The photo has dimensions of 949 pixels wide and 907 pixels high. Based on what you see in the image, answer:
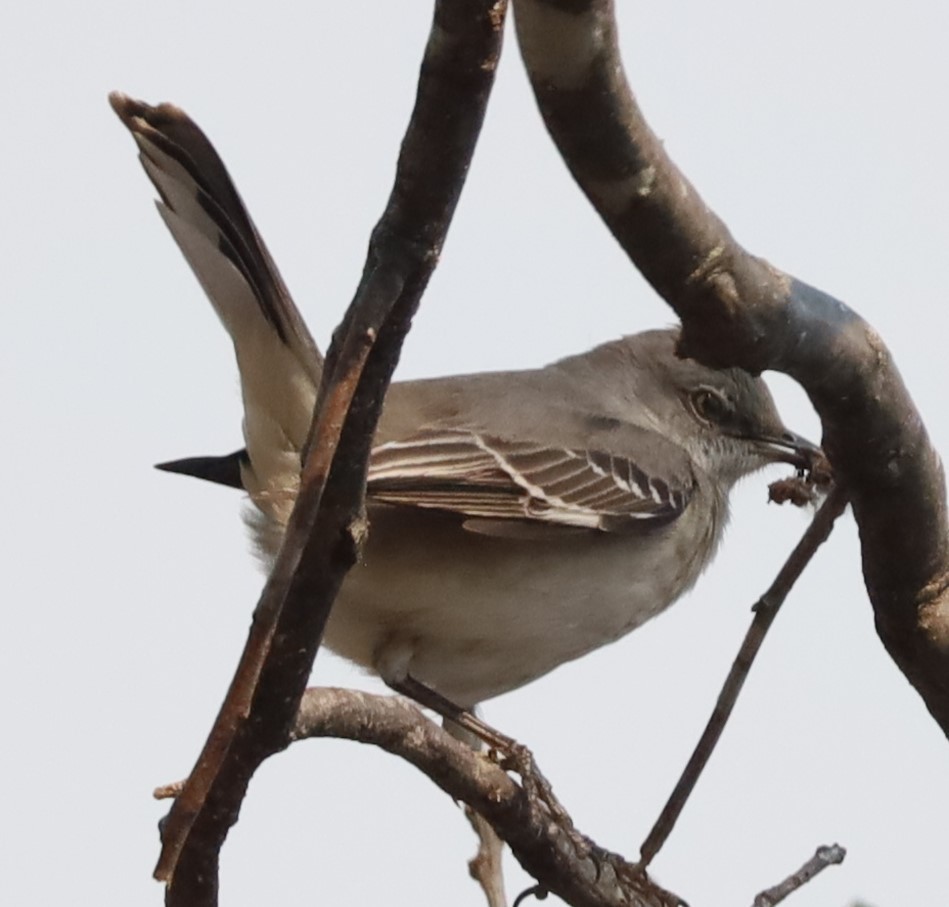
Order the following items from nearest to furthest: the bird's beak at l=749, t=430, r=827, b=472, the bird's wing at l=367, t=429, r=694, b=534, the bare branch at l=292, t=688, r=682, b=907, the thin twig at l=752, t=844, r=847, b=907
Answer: the bare branch at l=292, t=688, r=682, b=907 < the thin twig at l=752, t=844, r=847, b=907 < the bird's wing at l=367, t=429, r=694, b=534 < the bird's beak at l=749, t=430, r=827, b=472

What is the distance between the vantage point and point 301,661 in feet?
9.25

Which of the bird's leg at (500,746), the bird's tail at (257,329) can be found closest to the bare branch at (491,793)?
the bird's leg at (500,746)

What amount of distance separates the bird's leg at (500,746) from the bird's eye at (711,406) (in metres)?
1.92

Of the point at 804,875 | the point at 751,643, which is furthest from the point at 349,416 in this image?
the point at 804,875

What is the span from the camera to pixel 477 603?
539cm

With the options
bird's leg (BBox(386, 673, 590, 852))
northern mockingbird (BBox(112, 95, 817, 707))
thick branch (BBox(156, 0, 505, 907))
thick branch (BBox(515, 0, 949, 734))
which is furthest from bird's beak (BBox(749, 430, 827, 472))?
thick branch (BBox(156, 0, 505, 907))

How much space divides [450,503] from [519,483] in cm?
37

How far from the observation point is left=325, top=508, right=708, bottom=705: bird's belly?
5.36 m

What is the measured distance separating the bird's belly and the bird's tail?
395 mm

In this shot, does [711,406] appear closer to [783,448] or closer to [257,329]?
[783,448]

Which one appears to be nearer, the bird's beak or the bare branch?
the bare branch

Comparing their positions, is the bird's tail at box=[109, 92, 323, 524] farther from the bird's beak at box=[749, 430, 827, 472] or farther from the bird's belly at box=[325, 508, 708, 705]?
the bird's beak at box=[749, 430, 827, 472]

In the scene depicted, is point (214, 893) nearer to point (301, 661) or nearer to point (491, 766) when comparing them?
point (301, 661)

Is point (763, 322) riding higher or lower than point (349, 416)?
higher
